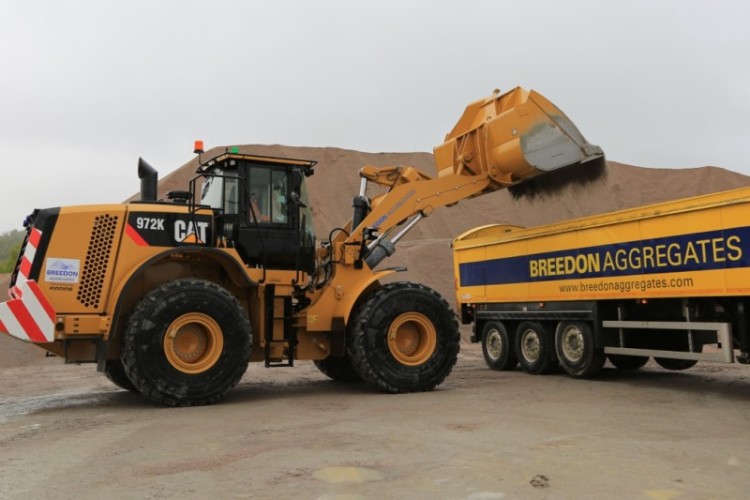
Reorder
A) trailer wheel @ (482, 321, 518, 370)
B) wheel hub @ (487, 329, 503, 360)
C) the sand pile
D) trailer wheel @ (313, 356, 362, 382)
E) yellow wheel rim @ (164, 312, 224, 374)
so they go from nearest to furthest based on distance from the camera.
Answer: yellow wheel rim @ (164, 312, 224, 374), trailer wheel @ (313, 356, 362, 382), trailer wheel @ (482, 321, 518, 370), wheel hub @ (487, 329, 503, 360), the sand pile

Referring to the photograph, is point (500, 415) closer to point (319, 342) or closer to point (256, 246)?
point (319, 342)

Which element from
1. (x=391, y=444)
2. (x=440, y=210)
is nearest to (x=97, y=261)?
(x=391, y=444)

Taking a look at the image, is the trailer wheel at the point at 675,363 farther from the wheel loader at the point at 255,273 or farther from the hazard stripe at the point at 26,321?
the hazard stripe at the point at 26,321

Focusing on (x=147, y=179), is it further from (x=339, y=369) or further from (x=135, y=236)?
(x=339, y=369)

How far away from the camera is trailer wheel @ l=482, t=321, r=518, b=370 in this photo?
12.5m

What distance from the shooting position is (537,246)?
11523 mm

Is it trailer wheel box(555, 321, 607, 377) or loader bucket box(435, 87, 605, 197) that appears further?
trailer wheel box(555, 321, 607, 377)

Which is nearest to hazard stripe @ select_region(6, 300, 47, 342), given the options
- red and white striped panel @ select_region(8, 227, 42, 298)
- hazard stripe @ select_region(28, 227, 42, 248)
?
red and white striped panel @ select_region(8, 227, 42, 298)

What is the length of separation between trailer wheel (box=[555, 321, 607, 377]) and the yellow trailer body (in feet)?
0.09

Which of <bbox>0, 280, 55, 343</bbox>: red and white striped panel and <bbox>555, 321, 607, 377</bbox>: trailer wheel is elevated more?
<bbox>0, 280, 55, 343</bbox>: red and white striped panel

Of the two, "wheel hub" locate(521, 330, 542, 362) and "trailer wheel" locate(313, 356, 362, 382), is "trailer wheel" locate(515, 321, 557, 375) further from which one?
"trailer wheel" locate(313, 356, 362, 382)

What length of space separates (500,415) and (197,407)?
139 inches

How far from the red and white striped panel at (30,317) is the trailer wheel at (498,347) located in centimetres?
770

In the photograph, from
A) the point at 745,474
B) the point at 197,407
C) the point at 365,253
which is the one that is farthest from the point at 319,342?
the point at 745,474
